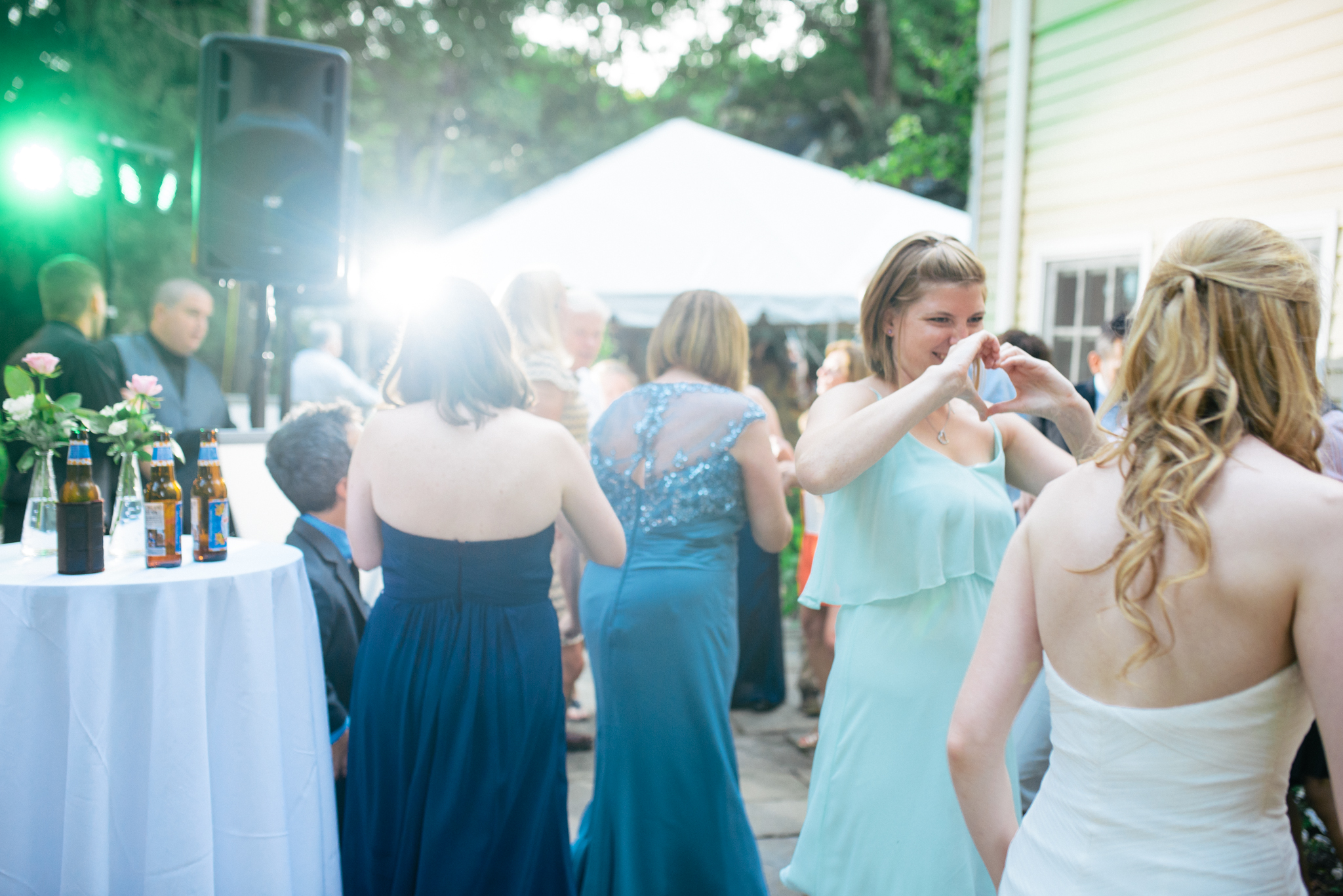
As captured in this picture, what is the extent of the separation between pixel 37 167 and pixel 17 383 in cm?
727

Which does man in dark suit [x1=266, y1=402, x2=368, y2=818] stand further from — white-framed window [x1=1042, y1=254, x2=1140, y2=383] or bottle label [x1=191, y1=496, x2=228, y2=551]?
white-framed window [x1=1042, y1=254, x2=1140, y2=383]

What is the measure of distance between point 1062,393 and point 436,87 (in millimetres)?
19923

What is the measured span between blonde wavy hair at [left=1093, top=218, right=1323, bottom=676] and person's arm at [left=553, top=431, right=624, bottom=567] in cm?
154

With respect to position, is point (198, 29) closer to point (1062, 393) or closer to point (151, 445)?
point (151, 445)

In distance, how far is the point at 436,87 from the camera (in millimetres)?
19625

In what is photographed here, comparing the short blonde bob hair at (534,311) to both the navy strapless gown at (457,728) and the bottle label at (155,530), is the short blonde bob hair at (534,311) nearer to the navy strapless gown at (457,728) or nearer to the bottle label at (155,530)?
the navy strapless gown at (457,728)

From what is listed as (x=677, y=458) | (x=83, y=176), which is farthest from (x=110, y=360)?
(x=83, y=176)

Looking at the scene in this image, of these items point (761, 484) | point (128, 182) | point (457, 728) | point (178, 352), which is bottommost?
point (457, 728)

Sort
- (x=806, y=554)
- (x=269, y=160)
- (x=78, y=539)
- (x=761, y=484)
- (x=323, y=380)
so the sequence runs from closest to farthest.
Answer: (x=78, y=539) → (x=761, y=484) → (x=806, y=554) → (x=269, y=160) → (x=323, y=380)

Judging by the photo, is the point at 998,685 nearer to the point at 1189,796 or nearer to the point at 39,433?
the point at 1189,796

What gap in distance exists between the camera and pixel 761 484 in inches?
115

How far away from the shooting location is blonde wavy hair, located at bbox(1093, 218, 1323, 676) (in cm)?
111

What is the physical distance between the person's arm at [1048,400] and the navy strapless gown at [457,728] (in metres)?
1.23

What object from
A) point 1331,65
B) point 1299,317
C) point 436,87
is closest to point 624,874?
point 1299,317
